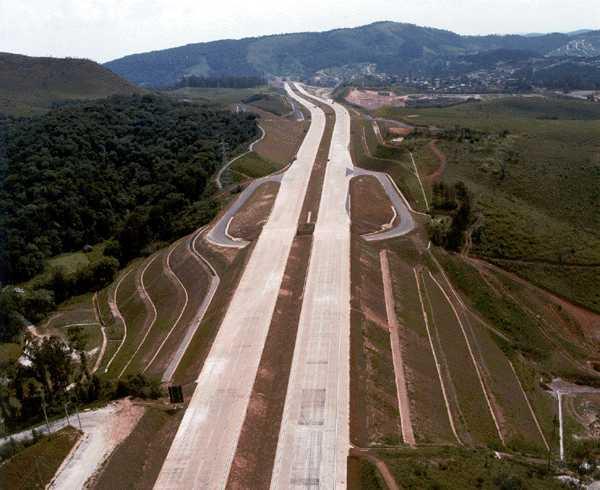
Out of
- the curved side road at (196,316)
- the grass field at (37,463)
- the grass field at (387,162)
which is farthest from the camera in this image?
the grass field at (387,162)

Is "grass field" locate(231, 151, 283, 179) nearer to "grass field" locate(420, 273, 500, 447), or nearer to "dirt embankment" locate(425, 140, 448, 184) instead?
"dirt embankment" locate(425, 140, 448, 184)

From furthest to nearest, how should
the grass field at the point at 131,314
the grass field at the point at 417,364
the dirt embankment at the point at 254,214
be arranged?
the dirt embankment at the point at 254,214, the grass field at the point at 131,314, the grass field at the point at 417,364

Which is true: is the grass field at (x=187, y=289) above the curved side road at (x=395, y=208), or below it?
below

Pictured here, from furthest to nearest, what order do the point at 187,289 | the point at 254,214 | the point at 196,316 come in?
the point at 254,214, the point at 187,289, the point at 196,316

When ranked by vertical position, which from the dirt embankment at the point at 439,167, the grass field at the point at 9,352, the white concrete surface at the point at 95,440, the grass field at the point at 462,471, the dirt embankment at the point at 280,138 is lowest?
the grass field at the point at 9,352

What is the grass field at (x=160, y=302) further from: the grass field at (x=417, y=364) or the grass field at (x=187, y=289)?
the grass field at (x=417, y=364)

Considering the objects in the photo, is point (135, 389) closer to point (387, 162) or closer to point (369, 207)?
point (369, 207)

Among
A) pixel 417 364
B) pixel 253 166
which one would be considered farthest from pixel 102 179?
pixel 417 364

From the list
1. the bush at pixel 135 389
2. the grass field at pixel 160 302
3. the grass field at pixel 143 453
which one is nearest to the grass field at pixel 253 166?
the grass field at pixel 160 302
